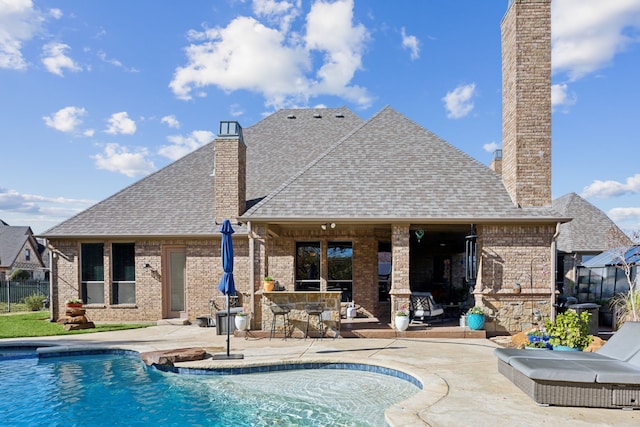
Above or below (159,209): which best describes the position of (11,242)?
below

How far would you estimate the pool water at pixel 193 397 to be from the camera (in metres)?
6.03

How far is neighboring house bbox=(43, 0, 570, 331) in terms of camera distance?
11094mm

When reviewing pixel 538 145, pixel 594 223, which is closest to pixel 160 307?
pixel 538 145

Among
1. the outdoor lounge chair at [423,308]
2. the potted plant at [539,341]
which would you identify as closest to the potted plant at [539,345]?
the potted plant at [539,341]

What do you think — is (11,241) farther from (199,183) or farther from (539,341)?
(539,341)

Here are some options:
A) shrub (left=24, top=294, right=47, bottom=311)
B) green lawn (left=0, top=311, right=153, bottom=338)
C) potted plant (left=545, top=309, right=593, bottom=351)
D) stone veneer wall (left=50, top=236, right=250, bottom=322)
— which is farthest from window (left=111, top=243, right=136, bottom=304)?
potted plant (left=545, top=309, right=593, bottom=351)

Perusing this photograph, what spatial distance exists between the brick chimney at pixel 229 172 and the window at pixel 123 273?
11.3 ft

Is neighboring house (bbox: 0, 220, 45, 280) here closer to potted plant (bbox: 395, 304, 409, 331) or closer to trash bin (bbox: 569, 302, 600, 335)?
potted plant (bbox: 395, 304, 409, 331)

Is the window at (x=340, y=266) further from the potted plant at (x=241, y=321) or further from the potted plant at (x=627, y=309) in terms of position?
the potted plant at (x=627, y=309)

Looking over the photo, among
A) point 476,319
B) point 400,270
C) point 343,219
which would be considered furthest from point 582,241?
point 343,219

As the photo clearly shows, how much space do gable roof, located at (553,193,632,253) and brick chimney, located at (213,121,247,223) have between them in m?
16.5

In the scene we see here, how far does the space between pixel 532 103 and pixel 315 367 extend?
9.27 metres

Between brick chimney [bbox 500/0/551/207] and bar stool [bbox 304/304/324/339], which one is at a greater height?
brick chimney [bbox 500/0/551/207]

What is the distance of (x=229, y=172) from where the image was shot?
13.2 m
